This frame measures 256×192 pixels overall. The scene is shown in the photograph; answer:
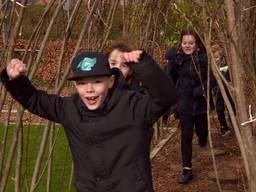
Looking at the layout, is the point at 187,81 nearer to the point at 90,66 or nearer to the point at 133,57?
the point at 90,66

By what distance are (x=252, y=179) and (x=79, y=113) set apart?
966mm

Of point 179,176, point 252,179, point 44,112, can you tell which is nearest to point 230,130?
point 179,176

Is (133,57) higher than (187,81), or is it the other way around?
(133,57)

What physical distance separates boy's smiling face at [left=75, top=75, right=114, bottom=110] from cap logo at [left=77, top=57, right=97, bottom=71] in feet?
0.13

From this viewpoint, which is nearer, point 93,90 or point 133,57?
point 133,57

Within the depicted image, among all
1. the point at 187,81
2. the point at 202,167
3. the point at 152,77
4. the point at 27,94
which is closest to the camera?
the point at 152,77

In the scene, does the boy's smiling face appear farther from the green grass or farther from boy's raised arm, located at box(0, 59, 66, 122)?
the green grass

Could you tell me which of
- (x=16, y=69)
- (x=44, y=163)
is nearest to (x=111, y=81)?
(x=16, y=69)

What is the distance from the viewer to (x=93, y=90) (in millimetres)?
2391

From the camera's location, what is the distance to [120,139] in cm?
242

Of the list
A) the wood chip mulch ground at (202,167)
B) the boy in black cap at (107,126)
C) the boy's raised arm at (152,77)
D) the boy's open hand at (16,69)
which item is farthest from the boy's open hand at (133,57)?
the wood chip mulch ground at (202,167)

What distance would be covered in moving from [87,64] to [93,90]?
0.11 m

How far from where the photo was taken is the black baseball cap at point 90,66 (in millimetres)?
2387

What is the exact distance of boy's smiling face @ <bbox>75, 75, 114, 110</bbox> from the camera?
2.39 meters
